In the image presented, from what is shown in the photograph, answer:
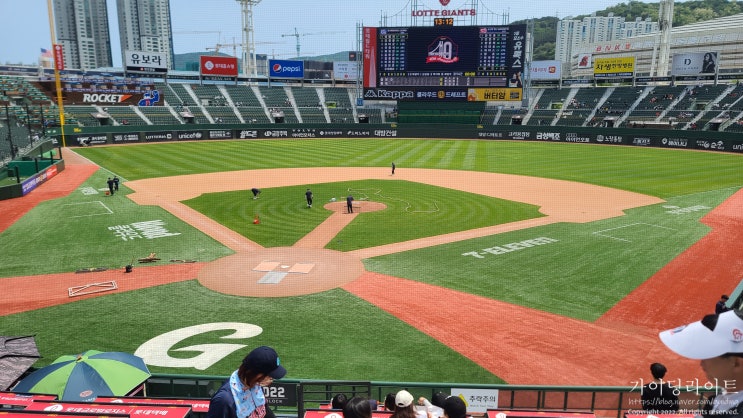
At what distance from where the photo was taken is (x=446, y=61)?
68500 mm

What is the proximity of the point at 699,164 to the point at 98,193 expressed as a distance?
180 feet

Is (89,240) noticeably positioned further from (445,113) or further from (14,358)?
(445,113)

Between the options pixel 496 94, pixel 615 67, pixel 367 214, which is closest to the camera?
pixel 367 214

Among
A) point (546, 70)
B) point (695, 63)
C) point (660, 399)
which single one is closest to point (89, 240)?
point (660, 399)

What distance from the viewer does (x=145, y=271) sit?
18766mm

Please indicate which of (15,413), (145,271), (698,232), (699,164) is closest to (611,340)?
(15,413)

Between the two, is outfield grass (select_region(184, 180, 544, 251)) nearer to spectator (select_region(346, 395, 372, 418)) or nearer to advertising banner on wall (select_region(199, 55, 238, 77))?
spectator (select_region(346, 395, 372, 418))

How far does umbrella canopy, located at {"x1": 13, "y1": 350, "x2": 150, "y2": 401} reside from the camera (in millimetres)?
8094

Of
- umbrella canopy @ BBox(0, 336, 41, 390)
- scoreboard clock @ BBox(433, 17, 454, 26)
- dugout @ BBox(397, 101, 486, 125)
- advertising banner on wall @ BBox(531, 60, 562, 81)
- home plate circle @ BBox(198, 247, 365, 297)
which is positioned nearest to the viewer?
umbrella canopy @ BBox(0, 336, 41, 390)

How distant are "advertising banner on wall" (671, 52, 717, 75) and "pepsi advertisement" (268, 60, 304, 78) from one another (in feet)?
232

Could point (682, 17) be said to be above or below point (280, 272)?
above

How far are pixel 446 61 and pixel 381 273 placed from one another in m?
56.6

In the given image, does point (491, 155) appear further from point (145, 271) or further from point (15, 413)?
point (15, 413)

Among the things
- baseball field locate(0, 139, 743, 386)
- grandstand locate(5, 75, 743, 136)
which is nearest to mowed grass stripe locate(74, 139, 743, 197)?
baseball field locate(0, 139, 743, 386)
